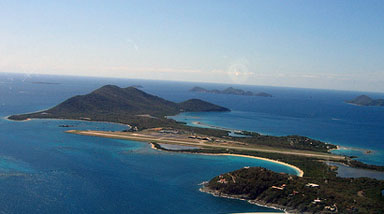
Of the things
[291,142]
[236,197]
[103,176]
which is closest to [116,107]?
[291,142]

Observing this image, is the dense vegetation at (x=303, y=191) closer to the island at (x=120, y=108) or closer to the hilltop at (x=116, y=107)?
the island at (x=120, y=108)

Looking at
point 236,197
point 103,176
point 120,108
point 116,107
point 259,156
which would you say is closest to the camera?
point 236,197

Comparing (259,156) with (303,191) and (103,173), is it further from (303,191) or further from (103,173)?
(103,173)

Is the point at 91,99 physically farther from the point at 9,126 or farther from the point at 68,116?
the point at 9,126

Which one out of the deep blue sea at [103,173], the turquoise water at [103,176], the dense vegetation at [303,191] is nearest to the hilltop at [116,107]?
the deep blue sea at [103,173]

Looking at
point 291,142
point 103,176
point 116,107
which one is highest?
point 116,107

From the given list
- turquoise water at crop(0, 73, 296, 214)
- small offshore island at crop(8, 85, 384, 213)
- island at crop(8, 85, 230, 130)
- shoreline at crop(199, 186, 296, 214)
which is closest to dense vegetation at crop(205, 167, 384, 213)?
small offshore island at crop(8, 85, 384, 213)

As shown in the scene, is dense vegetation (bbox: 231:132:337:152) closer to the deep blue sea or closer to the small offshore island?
the small offshore island
